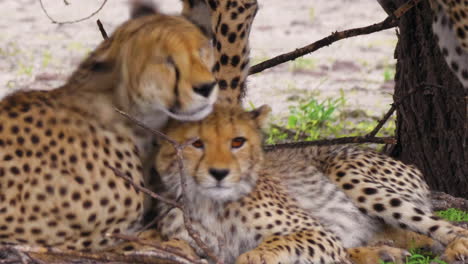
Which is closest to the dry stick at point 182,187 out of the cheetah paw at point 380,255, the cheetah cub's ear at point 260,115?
the cheetah cub's ear at point 260,115

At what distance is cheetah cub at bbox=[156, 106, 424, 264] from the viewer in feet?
9.96

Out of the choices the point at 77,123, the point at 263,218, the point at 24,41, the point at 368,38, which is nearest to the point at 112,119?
the point at 77,123

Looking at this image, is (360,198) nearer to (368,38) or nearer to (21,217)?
(21,217)

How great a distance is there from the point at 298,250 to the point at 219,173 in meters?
0.40

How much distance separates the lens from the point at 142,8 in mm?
3092

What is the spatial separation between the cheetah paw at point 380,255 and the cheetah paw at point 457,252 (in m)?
0.13

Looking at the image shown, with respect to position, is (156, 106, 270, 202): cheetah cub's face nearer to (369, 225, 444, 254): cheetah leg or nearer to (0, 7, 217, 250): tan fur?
(0, 7, 217, 250): tan fur

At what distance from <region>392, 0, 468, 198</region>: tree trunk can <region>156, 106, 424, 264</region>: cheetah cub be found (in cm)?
131

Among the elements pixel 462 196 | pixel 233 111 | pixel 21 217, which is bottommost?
pixel 462 196

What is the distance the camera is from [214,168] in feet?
9.78

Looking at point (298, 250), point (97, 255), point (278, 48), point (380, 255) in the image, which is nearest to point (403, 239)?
point (380, 255)

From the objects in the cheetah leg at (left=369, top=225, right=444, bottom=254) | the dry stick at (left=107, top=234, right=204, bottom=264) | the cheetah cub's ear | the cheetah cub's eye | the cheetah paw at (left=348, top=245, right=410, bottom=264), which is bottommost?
the cheetah leg at (left=369, top=225, right=444, bottom=254)

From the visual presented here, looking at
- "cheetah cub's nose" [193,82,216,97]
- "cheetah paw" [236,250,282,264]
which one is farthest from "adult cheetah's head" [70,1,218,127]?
"cheetah paw" [236,250,282,264]

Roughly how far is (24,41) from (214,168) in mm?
5199
